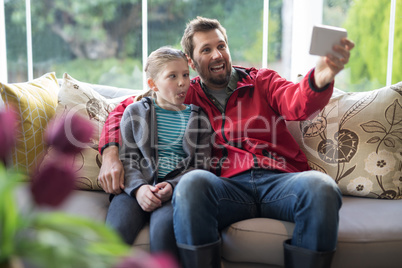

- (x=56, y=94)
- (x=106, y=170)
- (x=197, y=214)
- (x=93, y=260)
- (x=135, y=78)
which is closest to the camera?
(x=93, y=260)

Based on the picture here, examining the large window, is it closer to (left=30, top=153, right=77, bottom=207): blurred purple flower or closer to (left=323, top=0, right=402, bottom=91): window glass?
(left=323, top=0, right=402, bottom=91): window glass

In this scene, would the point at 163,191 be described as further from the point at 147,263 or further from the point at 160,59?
the point at 147,263

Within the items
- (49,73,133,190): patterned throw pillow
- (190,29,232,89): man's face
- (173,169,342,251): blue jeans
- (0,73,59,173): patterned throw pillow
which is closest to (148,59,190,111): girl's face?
(190,29,232,89): man's face

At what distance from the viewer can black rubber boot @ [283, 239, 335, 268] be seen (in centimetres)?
136

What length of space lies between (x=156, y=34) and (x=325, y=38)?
5.32 feet

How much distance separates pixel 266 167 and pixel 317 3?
1449mm

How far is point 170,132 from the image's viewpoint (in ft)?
6.05

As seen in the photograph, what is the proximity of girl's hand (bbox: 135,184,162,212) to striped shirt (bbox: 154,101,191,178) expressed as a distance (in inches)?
5.9

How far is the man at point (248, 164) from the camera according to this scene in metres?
1.40

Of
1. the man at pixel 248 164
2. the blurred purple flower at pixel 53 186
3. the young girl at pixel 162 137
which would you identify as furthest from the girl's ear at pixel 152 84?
the blurred purple flower at pixel 53 186

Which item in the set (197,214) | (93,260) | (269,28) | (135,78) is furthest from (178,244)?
(269,28)

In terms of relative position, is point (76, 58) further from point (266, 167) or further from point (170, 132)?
point (266, 167)

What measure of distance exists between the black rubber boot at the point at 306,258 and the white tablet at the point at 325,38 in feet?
2.20

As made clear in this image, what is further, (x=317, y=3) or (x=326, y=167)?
(x=317, y=3)
